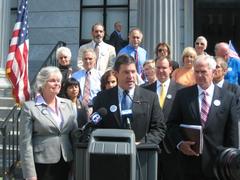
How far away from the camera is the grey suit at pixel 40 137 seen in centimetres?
564

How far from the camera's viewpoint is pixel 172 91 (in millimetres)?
6684

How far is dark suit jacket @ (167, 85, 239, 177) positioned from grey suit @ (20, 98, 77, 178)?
1200mm

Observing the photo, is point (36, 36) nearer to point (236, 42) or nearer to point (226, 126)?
point (236, 42)

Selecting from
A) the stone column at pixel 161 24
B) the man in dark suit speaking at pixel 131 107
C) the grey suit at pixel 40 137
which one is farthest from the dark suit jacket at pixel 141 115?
the stone column at pixel 161 24

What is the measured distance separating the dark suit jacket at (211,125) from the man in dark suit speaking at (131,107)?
0.34m

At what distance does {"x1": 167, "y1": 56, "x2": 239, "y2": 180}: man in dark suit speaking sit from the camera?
5.63m

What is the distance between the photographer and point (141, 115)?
5.40 meters

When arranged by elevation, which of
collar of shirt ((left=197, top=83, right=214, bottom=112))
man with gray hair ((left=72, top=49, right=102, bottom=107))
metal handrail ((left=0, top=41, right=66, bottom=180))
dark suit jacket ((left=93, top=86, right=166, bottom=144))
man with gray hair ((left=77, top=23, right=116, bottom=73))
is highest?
man with gray hair ((left=77, top=23, right=116, bottom=73))

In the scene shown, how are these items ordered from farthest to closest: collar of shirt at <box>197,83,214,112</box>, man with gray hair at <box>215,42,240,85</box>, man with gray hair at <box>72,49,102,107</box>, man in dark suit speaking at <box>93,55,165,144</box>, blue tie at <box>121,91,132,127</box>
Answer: man with gray hair at <box>215,42,240,85</box> → man with gray hair at <box>72,49,102,107</box> → collar of shirt at <box>197,83,214,112</box> → blue tie at <box>121,91,132,127</box> → man in dark suit speaking at <box>93,55,165,144</box>

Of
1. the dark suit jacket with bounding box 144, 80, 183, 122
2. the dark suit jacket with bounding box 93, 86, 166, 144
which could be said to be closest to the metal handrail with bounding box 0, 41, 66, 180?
the dark suit jacket with bounding box 144, 80, 183, 122

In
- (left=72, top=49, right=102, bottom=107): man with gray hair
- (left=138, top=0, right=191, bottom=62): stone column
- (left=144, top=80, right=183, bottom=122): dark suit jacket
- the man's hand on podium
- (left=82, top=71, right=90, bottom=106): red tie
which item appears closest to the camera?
the man's hand on podium

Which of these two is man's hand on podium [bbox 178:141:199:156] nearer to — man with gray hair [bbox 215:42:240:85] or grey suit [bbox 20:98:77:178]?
grey suit [bbox 20:98:77:178]

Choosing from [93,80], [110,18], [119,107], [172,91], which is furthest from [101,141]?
[110,18]

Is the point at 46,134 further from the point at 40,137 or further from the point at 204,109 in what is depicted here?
the point at 204,109
